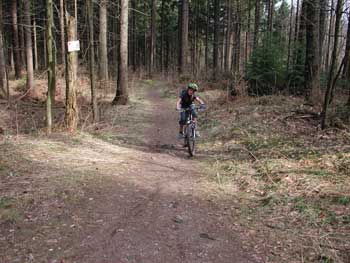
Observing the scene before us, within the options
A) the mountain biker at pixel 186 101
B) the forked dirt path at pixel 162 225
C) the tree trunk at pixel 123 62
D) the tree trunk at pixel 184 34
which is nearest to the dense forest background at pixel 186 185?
the forked dirt path at pixel 162 225

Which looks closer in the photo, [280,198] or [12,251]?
[12,251]

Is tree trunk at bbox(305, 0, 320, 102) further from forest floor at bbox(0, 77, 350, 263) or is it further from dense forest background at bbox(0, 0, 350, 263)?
forest floor at bbox(0, 77, 350, 263)

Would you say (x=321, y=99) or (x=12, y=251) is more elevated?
(x=321, y=99)

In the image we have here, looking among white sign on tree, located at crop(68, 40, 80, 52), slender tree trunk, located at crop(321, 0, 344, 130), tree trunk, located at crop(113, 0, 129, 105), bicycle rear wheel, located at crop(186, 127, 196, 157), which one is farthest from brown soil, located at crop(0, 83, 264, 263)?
tree trunk, located at crop(113, 0, 129, 105)

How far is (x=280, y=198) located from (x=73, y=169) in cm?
379

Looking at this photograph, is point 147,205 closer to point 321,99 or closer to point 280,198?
point 280,198

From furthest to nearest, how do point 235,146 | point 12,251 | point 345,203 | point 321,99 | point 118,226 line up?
1. point 321,99
2. point 235,146
3. point 345,203
4. point 118,226
5. point 12,251

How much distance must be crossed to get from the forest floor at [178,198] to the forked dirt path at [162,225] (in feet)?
0.05

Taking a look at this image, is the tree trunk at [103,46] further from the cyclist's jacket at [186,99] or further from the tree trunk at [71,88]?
the cyclist's jacket at [186,99]

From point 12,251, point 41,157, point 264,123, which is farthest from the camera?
point 264,123

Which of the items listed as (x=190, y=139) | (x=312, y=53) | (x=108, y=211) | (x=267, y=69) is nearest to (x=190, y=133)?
(x=190, y=139)

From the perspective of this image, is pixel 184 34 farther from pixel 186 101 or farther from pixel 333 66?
pixel 333 66

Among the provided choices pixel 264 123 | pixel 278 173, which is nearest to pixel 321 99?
pixel 264 123

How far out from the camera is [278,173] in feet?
20.1
